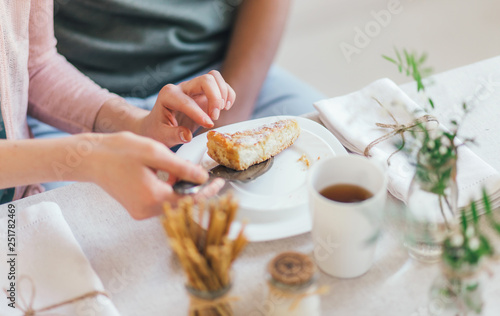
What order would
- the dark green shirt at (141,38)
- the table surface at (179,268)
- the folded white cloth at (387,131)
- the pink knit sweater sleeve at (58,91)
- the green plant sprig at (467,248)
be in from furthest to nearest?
1. the dark green shirt at (141,38)
2. the pink knit sweater sleeve at (58,91)
3. the folded white cloth at (387,131)
4. the table surface at (179,268)
5. the green plant sprig at (467,248)

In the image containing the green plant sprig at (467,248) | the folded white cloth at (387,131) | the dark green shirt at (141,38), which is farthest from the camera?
the dark green shirt at (141,38)

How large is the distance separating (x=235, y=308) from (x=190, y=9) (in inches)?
30.3

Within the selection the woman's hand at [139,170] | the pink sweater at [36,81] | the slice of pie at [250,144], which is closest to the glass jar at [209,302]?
the woman's hand at [139,170]

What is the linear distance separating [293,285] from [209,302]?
9 centimetres

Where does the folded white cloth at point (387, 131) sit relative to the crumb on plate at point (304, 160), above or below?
above

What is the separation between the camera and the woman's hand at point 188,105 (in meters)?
0.79

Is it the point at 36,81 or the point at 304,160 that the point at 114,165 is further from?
the point at 36,81

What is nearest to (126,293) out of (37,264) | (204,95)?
(37,264)

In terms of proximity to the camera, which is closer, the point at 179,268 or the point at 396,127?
the point at 179,268

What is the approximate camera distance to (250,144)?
752 millimetres

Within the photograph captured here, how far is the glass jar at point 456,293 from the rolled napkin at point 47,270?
14.6 inches

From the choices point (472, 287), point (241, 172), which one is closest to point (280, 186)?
point (241, 172)

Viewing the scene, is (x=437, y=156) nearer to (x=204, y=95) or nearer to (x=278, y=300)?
(x=278, y=300)

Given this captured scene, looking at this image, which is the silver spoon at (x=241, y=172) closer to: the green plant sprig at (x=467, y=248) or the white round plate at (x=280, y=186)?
the white round plate at (x=280, y=186)
